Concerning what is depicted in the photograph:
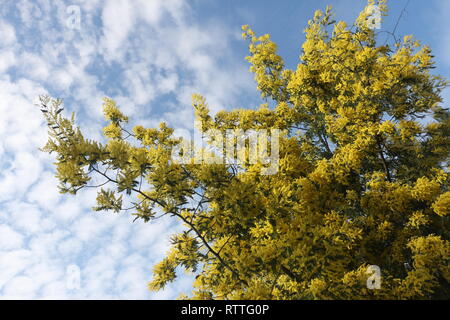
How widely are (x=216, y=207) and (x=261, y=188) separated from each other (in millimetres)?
790

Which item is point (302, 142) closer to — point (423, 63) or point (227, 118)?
point (227, 118)

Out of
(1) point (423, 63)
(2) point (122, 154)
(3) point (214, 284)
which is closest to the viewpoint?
(2) point (122, 154)

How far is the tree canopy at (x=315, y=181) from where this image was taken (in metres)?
4.60

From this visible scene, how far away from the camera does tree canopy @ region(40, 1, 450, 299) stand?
460cm

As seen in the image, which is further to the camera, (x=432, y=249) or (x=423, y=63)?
(x=423, y=63)

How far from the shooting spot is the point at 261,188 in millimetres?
5441

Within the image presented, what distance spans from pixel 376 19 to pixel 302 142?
12.2ft

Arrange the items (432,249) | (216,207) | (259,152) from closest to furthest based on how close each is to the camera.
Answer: (216,207) → (432,249) → (259,152)

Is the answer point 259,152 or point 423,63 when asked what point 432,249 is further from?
point 423,63

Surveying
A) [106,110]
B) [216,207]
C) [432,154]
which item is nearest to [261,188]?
[216,207]

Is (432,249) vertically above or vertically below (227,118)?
below

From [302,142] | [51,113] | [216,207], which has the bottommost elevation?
[216,207]

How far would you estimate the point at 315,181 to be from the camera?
6.70 m

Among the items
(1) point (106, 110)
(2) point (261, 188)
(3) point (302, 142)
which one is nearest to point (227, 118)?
(3) point (302, 142)
